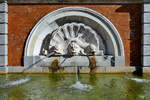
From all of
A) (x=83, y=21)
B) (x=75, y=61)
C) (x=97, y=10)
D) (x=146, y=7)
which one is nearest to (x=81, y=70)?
(x=75, y=61)

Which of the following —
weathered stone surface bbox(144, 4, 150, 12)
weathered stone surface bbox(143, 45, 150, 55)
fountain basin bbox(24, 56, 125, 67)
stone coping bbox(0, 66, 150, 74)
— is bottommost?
stone coping bbox(0, 66, 150, 74)

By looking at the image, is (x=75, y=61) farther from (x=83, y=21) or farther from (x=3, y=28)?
(x=3, y=28)

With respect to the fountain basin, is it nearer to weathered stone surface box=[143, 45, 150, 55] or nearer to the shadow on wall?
the shadow on wall

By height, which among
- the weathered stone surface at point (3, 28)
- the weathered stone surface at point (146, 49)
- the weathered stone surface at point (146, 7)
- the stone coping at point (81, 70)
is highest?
the weathered stone surface at point (146, 7)

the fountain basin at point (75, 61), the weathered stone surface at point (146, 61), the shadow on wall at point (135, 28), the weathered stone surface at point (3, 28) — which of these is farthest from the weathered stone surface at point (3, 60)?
the weathered stone surface at point (146, 61)

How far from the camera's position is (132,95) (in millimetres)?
3908

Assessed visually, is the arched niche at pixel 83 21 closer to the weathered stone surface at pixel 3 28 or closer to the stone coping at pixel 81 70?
the stone coping at pixel 81 70

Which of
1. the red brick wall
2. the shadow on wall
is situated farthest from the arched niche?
the shadow on wall

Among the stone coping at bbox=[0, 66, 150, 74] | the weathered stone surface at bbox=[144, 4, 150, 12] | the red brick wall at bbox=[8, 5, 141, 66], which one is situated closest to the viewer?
the weathered stone surface at bbox=[144, 4, 150, 12]

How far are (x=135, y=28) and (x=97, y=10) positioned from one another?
1813mm

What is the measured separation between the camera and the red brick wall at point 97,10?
6.77 meters

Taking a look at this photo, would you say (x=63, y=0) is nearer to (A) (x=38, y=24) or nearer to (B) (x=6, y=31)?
(A) (x=38, y=24)

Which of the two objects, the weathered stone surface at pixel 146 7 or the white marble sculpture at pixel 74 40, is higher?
the weathered stone surface at pixel 146 7

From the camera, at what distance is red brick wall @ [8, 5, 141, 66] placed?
22.2 feet
